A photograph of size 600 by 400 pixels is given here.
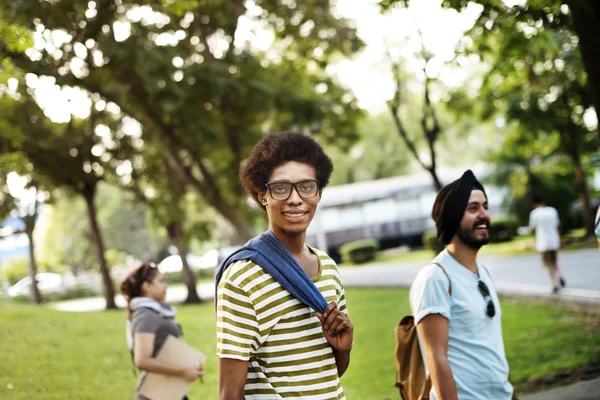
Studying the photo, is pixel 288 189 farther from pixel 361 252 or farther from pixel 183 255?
pixel 361 252

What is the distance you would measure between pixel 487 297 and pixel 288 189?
56.0 inches

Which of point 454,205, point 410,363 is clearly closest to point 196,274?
point 410,363

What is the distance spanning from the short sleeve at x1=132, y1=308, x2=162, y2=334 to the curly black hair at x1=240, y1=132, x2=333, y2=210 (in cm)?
224

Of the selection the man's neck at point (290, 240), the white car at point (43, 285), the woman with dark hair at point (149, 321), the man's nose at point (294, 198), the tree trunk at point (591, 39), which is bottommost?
the white car at point (43, 285)

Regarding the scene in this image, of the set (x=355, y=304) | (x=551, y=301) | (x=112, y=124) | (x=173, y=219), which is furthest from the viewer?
(x=173, y=219)

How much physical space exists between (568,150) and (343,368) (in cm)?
2322

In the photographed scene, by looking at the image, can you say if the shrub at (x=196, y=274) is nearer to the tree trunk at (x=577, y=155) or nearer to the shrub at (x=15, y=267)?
the shrub at (x=15, y=267)

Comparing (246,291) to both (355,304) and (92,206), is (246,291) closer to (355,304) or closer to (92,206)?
(355,304)

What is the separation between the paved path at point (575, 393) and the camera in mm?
6656

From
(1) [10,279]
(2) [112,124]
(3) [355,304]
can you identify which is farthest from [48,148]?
(1) [10,279]

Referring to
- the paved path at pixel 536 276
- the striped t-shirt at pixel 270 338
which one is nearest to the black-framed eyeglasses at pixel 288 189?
the striped t-shirt at pixel 270 338

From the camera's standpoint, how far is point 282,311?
8.46 ft

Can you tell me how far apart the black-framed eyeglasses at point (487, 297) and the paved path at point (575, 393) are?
366 cm

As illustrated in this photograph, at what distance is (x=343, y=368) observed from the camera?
2822mm
